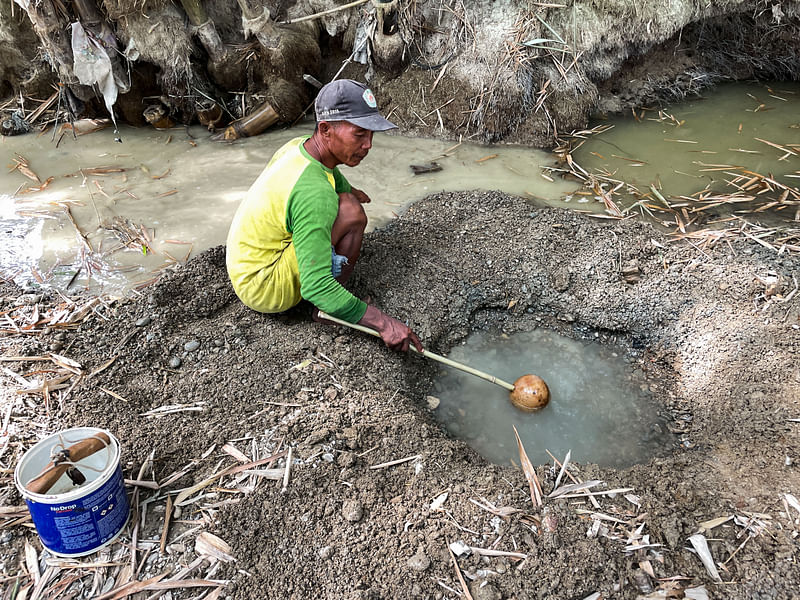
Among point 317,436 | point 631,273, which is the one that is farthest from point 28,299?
point 631,273

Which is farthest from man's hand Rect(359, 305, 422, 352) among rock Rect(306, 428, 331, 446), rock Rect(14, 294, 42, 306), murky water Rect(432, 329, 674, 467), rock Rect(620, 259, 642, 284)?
rock Rect(14, 294, 42, 306)

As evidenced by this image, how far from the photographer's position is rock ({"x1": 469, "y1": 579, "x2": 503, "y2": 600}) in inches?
77.9

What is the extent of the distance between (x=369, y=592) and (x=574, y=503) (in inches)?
35.6

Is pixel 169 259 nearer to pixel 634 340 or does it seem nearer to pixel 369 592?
pixel 369 592

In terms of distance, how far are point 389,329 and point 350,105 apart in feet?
3.66

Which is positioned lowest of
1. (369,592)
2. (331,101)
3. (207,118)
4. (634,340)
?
(634,340)

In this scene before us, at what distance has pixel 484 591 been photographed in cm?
199

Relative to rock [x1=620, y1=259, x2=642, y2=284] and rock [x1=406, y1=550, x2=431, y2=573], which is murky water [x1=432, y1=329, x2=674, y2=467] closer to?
rock [x1=620, y1=259, x2=642, y2=284]

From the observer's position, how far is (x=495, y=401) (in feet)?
10.1

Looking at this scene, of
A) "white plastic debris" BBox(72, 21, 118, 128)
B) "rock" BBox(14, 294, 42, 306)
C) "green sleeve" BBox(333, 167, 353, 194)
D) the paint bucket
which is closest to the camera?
the paint bucket

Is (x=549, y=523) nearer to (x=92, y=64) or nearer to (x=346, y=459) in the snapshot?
(x=346, y=459)

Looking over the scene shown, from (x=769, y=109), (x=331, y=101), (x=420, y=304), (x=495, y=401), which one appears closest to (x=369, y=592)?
(x=495, y=401)

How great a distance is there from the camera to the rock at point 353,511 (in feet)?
7.27

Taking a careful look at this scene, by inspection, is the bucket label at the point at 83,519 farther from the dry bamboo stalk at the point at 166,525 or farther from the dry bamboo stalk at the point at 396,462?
the dry bamboo stalk at the point at 396,462
